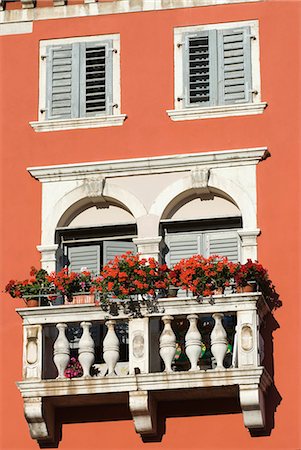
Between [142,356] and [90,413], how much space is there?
1205 millimetres

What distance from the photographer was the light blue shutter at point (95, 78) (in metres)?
26.0

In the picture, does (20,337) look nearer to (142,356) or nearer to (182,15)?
(142,356)

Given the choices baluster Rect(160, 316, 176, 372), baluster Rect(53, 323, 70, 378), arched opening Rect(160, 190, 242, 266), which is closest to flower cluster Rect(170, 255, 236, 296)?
baluster Rect(160, 316, 176, 372)

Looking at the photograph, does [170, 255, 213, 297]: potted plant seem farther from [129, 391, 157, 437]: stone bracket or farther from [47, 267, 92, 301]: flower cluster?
[129, 391, 157, 437]: stone bracket

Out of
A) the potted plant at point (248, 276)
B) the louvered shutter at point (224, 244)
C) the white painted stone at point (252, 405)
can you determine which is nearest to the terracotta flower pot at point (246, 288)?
the potted plant at point (248, 276)

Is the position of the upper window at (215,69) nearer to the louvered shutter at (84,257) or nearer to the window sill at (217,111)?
the window sill at (217,111)

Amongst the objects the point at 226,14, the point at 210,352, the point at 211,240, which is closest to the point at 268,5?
the point at 226,14

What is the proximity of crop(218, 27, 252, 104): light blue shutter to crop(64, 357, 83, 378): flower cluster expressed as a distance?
4.30 meters

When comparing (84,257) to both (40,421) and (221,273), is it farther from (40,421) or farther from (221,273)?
(40,421)

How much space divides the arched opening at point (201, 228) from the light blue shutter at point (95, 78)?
74.0 inches

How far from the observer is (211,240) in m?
25.2

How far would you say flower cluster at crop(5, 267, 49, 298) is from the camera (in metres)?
24.4

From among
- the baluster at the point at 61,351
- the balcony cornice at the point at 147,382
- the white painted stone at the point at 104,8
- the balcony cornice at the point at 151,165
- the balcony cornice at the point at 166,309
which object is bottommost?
the balcony cornice at the point at 147,382

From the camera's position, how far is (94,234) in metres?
25.5
